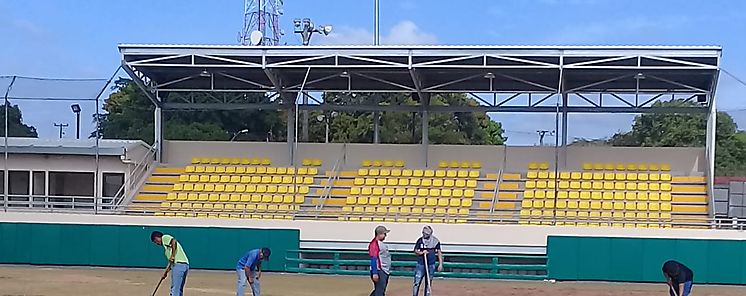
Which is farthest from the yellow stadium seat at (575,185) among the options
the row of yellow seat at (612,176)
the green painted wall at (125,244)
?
the green painted wall at (125,244)

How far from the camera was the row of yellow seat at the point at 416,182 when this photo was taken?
94.8 feet

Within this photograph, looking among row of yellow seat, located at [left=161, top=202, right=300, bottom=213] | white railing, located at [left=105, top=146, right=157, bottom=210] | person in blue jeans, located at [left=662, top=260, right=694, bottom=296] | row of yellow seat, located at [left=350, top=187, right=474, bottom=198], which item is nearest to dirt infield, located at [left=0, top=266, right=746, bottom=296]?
row of yellow seat, located at [left=161, top=202, right=300, bottom=213]

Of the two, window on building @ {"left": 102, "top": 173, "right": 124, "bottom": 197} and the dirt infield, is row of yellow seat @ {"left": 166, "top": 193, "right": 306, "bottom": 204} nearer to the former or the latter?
window on building @ {"left": 102, "top": 173, "right": 124, "bottom": 197}

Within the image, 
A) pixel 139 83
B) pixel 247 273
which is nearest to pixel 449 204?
pixel 139 83

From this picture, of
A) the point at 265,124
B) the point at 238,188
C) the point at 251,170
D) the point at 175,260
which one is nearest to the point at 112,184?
the point at 238,188

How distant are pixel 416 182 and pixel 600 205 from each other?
545cm

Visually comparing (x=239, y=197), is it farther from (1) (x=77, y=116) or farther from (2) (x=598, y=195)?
(2) (x=598, y=195)

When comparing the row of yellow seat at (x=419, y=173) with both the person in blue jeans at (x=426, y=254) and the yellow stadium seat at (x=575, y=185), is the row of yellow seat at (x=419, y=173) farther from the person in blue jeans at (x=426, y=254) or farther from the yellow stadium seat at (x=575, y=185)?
the person in blue jeans at (x=426, y=254)

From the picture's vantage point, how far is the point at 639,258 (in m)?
23.4

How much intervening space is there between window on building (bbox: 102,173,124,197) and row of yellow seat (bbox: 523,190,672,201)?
12476mm

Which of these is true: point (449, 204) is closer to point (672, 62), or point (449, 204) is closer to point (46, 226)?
point (672, 62)

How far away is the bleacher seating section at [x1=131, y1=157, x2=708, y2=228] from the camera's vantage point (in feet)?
87.3

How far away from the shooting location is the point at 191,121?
55875 mm

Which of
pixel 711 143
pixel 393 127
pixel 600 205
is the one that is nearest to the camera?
pixel 600 205
